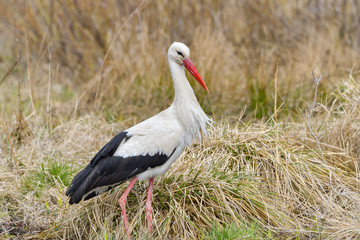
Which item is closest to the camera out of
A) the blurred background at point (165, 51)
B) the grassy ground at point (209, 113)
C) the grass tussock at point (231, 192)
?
the grass tussock at point (231, 192)

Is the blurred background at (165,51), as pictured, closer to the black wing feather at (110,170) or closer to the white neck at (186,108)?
the white neck at (186,108)

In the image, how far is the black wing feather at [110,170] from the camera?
376cm

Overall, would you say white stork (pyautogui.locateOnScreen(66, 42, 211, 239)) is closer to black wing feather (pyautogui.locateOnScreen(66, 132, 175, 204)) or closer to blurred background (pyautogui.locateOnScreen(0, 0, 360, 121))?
black wing feather (pyautogui.locateOnScreen(66, 132, 175, 204))

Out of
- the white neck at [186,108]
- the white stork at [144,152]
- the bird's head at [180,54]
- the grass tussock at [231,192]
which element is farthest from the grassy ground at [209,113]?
the bird's head at [180,54]

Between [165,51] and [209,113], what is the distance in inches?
39.4

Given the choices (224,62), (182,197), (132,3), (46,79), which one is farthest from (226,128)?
(46,79)

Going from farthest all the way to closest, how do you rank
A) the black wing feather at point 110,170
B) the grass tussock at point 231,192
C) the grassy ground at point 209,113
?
the grassy ground at point 209,113 → the grass tussock at point 231,192 → the black wing feather at point 110,170

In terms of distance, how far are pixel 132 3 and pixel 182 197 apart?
13.2 ft

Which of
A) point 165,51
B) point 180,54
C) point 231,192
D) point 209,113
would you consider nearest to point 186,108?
point 180,54

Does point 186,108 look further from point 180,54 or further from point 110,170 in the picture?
point 110,170

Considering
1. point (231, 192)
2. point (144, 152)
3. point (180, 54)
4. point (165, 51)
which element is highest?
point (180, 54)

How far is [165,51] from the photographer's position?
6.68 meters

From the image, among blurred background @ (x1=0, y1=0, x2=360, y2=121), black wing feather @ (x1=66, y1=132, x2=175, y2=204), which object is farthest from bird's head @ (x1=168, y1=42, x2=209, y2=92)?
blurred background @ (x1=0, y1=0, x2=360, y2=121)

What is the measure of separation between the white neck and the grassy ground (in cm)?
37
